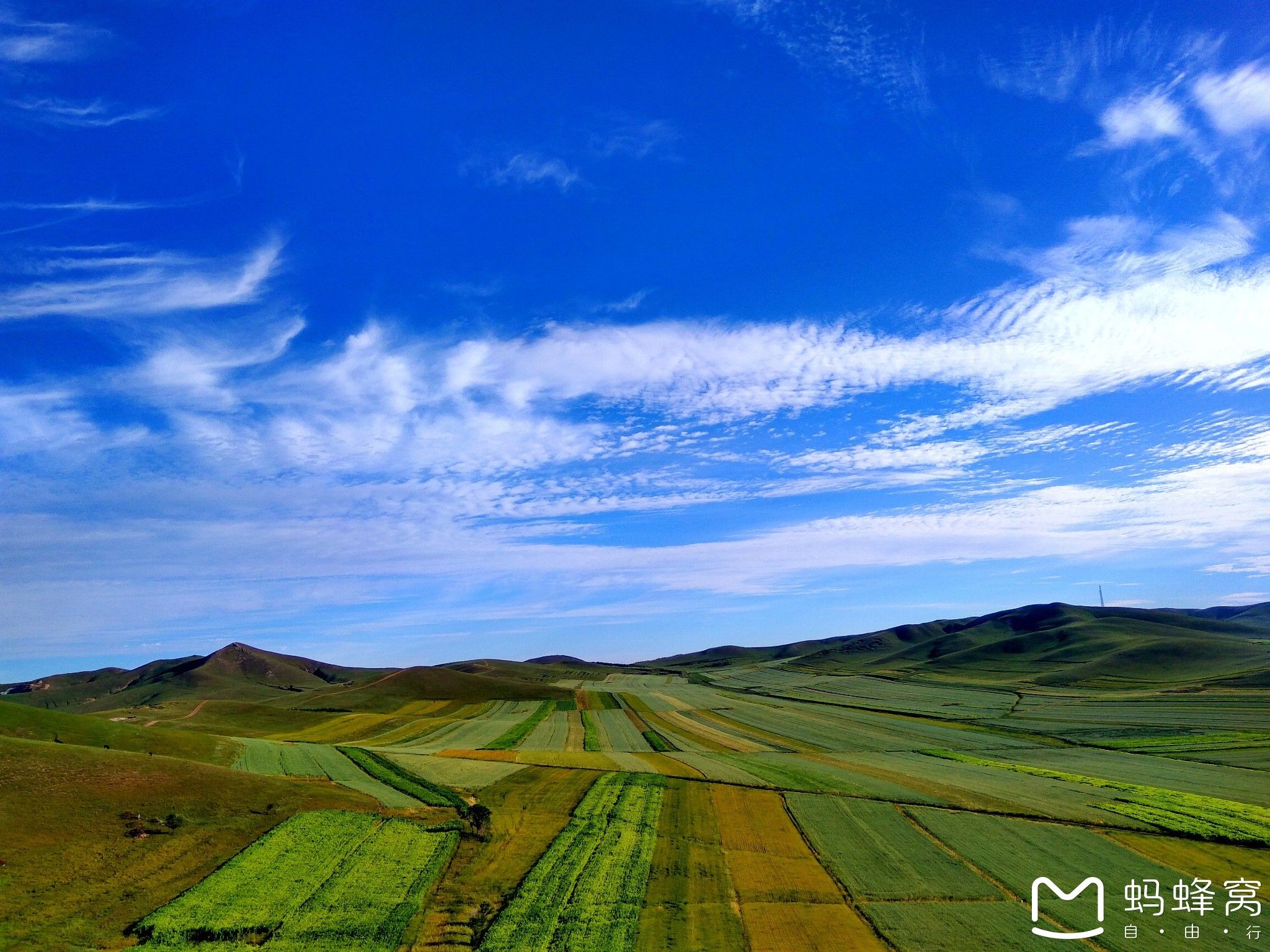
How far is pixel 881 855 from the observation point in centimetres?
3241

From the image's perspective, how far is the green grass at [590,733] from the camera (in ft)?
245

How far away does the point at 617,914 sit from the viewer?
994 inches

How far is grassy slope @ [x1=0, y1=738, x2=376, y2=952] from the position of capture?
2436cm

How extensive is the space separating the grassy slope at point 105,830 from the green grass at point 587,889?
39.3 feet

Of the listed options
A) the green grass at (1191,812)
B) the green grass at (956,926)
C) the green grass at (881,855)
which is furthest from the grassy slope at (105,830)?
the green grass at (1191,812)

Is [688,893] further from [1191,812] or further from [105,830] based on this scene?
[1191,812]

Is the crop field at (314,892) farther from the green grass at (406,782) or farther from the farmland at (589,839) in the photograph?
the green grass at (406,782)

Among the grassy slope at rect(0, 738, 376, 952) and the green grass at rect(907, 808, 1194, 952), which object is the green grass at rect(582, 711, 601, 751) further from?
the green grass at rect(907, 808, 1194, 952)

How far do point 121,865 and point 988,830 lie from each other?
37632 mm

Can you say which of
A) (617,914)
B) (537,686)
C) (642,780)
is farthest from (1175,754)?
(537,686)

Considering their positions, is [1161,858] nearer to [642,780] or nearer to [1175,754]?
[642,780]

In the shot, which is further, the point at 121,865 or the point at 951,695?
the point at 951,695

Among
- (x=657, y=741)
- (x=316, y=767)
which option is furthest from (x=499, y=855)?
(x=657, y=741)

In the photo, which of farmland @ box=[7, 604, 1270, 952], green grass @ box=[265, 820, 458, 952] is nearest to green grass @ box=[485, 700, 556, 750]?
farmland @ box=[7, 604, 1270, 952]
